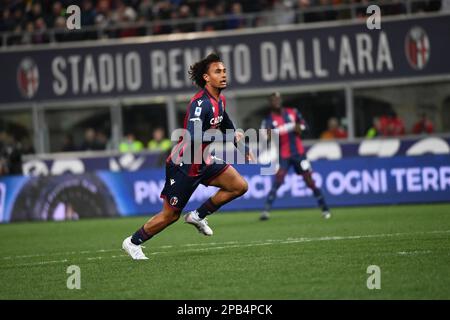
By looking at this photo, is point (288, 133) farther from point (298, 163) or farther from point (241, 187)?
Answer: point (241, 187)

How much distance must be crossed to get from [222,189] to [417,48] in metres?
15.3

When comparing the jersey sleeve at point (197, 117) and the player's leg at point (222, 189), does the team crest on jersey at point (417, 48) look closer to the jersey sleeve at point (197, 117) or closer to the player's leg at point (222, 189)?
the player's leg at point (222, 189)

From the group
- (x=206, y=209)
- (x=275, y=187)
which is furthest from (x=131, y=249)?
(x=275, y=187)

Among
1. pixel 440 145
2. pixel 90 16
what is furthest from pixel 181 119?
pixel 440 145

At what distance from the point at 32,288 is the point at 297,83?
728 inches

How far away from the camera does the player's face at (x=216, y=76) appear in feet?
40.3

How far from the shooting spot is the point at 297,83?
1097 inches

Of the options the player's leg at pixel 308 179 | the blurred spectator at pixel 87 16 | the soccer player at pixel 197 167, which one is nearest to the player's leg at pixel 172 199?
the soccer player at pixel 197 167

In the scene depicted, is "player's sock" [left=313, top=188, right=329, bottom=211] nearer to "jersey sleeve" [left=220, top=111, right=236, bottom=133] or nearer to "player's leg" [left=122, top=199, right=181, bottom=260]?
"jersey sleeve" [left=220, top=111, right=236, bottom=133]

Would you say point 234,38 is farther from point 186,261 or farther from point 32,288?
point 32,288

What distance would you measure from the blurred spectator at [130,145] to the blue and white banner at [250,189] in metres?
5.18

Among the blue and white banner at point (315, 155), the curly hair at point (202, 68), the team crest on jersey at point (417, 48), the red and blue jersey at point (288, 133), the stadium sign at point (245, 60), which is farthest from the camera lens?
the stadium sign at point (245, 60)

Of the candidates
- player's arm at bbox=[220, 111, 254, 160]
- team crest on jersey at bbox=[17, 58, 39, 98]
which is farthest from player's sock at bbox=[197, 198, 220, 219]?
team crest on jersey at bbox=[17, 58, 39, 98]
